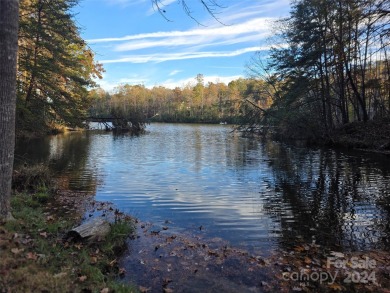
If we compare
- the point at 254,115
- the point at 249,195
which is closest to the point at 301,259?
the point at 249,195

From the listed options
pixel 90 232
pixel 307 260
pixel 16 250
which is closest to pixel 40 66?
pixel 90 232

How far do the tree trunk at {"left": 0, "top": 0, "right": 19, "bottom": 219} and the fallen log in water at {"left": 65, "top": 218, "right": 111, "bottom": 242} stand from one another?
3.99 ft

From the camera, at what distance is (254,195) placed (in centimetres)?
1065

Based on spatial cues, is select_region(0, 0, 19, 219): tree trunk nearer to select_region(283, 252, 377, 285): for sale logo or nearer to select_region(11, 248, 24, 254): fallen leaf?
select_region(11, 248, 24, 254): fallen leaf

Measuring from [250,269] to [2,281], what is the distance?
137 inches

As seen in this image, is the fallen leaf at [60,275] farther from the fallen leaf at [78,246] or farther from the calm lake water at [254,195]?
the calm lake water at [254,195]

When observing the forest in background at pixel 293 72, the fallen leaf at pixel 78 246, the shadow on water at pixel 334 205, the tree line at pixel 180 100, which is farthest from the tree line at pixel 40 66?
the tree line at pixel 180 100

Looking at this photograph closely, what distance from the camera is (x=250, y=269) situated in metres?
5.18

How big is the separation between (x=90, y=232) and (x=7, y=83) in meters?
2.89

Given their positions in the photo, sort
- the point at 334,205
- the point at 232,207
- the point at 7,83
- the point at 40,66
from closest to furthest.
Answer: the point at 7,83 → the point at 232,207 → the point at 334,205 → the point at 40,66

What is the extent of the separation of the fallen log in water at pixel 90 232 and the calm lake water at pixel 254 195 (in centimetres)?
177

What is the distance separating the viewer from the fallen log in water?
5691 mm

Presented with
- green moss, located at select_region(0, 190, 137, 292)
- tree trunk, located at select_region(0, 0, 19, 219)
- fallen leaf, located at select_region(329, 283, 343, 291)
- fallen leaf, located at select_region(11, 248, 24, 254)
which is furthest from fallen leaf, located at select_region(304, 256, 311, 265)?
tree trunk, located at select_region(0, 0, 19, 219)

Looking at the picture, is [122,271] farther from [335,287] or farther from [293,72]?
[293,72]
